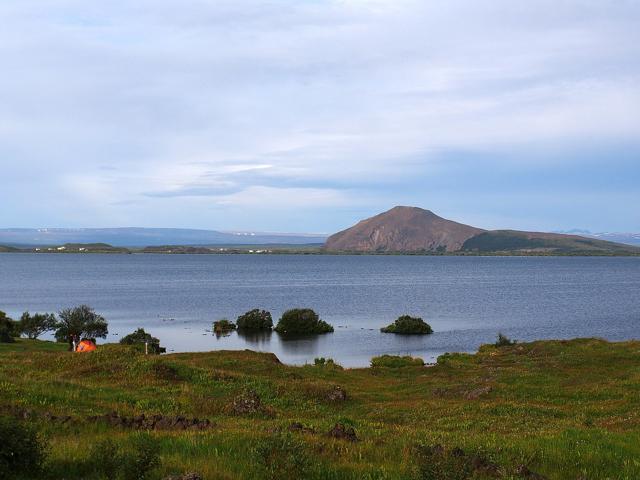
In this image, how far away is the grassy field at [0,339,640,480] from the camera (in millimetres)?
10102

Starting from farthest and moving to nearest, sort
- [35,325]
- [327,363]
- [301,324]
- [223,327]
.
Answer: [223,327] < [301,324] < [35,325] < [327,363]

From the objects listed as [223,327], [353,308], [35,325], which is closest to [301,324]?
[223,327]

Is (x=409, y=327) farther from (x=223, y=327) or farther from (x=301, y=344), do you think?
(x=223, y=327)

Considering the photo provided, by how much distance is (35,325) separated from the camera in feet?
259

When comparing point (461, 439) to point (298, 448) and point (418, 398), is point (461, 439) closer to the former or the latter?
point (298, 448)

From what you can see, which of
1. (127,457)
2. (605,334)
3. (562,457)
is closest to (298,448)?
(127,457)

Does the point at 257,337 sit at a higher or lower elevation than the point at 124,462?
lower

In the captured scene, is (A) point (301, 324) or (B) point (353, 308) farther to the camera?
(B) point (353, 308)

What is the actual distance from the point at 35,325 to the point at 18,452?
77.4 metres

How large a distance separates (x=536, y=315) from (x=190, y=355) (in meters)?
83.8

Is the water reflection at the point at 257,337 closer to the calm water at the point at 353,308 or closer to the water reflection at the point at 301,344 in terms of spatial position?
the calm water at the point at 353,308

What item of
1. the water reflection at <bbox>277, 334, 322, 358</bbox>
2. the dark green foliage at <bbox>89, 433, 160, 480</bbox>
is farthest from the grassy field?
the water reflection at <bbox>277, 334, 322, 358</bbox>

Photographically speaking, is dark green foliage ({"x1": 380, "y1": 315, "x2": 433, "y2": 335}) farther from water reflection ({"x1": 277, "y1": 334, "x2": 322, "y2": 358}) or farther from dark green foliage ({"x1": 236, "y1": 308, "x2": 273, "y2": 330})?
dark green foliage ({"x1": 236, "y1": 308, "x2": 273, "y2": 330})

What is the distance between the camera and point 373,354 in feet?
230
